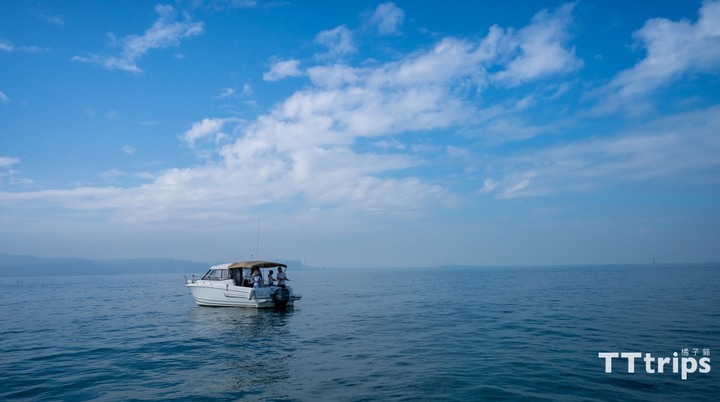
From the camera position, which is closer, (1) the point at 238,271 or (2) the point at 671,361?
(2) the point at 671,361

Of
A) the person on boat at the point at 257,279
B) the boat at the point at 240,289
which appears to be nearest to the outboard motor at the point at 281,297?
the boat at the point at 240,289

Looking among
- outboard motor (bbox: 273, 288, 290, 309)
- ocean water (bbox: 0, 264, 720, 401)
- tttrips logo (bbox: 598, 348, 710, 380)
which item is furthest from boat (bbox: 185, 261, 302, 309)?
tttrips logo (bbox: 598, 348, 710, 380)

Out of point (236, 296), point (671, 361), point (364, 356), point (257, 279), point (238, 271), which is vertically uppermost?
point (238, 271)

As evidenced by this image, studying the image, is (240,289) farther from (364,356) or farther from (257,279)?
(364,356)

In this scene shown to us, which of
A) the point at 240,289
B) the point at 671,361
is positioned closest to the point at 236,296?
the point at 240,289

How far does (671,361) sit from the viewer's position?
49.4ft

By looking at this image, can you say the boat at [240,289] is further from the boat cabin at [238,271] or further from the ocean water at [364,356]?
the ocean water at [364,356]

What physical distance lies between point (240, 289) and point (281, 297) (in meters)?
3.57

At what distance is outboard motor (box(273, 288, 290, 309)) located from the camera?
112ft

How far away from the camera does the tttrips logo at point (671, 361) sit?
13922 millimetres

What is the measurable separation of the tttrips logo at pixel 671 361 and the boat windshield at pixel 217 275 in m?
29.2

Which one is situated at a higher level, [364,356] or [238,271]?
[238,271]

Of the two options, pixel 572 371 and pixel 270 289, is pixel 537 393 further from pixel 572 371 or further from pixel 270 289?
pixel 270 289

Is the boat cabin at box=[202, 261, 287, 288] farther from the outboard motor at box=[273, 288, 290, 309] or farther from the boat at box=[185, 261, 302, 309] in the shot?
the outboard motor at box=[273, 288, 290, 309]
